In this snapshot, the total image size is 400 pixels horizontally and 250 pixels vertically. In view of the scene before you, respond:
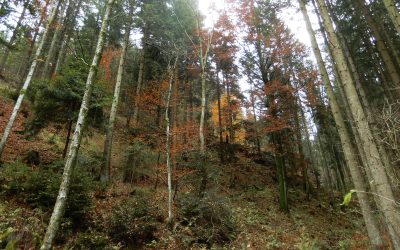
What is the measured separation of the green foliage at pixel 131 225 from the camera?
8562mm

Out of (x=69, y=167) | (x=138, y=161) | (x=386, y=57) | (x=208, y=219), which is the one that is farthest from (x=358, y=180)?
(x=138, y=161)

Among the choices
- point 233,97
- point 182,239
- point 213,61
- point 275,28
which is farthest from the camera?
point 233,97

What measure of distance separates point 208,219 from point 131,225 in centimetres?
330

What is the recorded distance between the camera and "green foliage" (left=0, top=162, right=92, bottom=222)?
850 cm

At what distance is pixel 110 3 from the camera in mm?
7996

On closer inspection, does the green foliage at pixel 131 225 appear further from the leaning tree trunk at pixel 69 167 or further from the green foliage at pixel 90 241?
the leaning tree trunk at pixel 69 167

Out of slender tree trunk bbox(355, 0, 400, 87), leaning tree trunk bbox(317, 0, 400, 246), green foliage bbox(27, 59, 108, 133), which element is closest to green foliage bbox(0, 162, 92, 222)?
green foliage bbox(27, 59, 108, 133)

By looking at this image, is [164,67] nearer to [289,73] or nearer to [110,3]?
[289,73]

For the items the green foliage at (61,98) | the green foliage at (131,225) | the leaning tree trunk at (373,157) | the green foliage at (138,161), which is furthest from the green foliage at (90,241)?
the leaning tree trunk at (373,157)

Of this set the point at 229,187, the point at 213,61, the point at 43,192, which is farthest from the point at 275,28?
the point at 43,192

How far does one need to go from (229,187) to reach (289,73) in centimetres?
886

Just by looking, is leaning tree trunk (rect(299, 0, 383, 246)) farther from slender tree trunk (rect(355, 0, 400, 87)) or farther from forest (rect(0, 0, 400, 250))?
slender tree trunk (rect(355, 0, 400, 87))

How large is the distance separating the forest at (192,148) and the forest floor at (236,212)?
77 millimetres

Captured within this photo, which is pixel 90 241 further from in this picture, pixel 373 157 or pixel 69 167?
pixel 373 157
